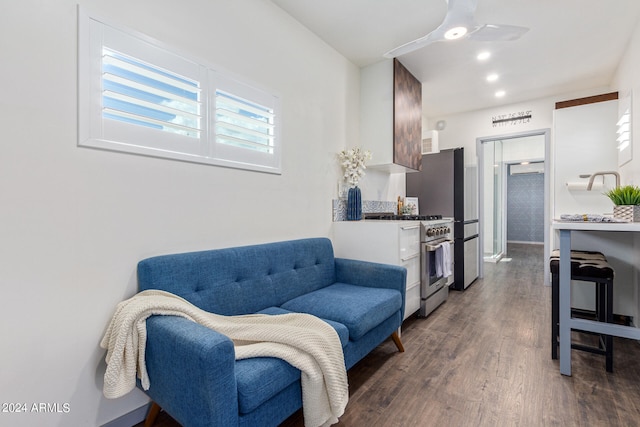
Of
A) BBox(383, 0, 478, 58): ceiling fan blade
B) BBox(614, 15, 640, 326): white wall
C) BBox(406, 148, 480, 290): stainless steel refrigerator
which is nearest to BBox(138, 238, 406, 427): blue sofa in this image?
BBox(383, 0, 478, 58): ceiling fan blade

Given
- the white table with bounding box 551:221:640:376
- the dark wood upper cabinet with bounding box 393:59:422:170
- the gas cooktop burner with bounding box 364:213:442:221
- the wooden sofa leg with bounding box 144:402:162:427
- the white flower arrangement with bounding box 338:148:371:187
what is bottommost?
the wooden sofa leg with bounding box 144:402:162:427

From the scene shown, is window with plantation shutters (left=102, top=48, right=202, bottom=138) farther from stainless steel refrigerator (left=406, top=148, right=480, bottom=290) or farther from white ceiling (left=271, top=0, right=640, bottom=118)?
stainless steel refrigerator (left=406, top=148, right=480, bottom=290)

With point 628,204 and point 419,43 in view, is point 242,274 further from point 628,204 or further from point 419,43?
point 628,204

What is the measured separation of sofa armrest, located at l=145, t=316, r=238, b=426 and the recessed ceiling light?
2.35 meters

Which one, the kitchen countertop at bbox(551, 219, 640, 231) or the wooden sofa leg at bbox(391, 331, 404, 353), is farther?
the wooden sofa leg at bbox(391, 331, 404, 353)

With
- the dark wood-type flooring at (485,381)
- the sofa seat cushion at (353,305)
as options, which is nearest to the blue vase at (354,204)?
the sofa seat cushion at (353,305)

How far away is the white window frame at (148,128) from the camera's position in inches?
55.1

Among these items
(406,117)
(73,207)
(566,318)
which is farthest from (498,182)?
(73,207)

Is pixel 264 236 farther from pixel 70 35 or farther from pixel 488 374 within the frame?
pixel 488 374

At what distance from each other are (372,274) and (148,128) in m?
1.79

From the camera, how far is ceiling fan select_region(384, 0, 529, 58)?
6.20 ft

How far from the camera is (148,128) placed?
63.7 inches

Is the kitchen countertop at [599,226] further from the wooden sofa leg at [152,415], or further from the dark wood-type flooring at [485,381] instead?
the wooden sofa leg at [152,415]

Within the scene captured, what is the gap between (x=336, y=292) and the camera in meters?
2.21
